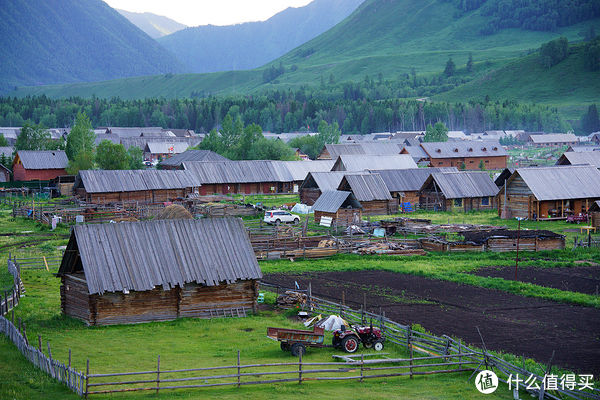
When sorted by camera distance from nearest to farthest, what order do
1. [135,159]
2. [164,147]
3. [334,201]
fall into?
[334,201]
[135,159]
[164,147]

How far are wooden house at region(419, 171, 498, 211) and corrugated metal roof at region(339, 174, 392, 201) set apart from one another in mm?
5901

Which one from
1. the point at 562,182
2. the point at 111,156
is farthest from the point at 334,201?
the point at 111,156

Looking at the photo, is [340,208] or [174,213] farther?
[340,208]

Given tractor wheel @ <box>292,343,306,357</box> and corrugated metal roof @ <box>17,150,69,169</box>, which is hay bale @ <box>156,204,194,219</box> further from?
corrugated metal roof @ <box>17,150,69,169</box>

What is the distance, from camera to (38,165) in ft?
315

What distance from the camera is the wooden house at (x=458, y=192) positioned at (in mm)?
73375

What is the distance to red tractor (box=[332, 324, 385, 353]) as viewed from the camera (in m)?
25.5

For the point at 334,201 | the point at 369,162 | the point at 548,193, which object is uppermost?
the point at 369,162

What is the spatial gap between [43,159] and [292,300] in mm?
72249

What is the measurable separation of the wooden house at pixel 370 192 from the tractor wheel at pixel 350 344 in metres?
44.0

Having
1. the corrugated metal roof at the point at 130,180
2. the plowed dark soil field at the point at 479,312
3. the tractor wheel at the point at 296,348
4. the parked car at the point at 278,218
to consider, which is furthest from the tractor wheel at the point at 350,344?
the corrugated metal roof at the point at 130,180

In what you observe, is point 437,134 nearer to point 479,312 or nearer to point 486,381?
point 479,312

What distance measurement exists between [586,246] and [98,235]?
115 feet

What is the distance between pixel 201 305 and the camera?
3148 cm
